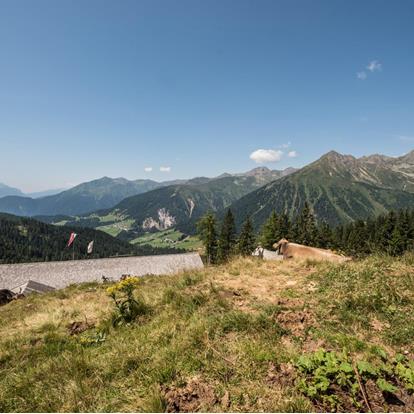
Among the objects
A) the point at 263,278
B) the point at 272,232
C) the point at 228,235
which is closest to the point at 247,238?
the point at 228,235

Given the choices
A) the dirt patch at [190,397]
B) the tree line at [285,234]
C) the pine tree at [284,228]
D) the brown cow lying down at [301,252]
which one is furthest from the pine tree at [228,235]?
the dirt patch at [190,397]

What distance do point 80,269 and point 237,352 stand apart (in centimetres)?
3980

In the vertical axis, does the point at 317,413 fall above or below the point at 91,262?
above

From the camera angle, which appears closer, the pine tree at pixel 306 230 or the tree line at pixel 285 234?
the tree line at pixel 285 234

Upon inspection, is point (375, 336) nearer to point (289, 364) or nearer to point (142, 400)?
point (289, 364)

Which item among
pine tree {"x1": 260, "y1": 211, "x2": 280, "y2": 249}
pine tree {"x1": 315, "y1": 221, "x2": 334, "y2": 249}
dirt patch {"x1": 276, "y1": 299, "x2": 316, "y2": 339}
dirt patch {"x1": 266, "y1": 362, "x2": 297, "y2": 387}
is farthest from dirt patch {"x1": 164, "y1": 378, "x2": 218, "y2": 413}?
pine tree {"x1": 315, "y1": 221, "x2": 334, "y2": 249}

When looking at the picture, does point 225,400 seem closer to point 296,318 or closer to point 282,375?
point 282,375

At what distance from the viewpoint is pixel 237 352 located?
15.7ft

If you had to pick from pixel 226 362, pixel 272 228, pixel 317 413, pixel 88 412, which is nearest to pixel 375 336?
pixel 317 413

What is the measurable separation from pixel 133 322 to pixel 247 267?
550 cm

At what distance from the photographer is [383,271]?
791cm

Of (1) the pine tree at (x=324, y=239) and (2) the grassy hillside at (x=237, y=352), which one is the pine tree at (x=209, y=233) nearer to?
(1) the pine tree at (x=324, y=239)

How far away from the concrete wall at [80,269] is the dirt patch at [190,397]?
90.6 feet

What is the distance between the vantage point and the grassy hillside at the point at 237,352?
151 inches
